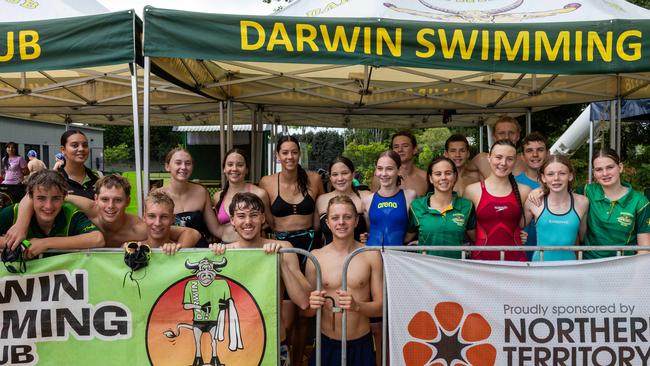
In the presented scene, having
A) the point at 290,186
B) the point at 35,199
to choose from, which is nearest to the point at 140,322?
the point at 35,199

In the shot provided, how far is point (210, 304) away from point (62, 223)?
1.16 metres

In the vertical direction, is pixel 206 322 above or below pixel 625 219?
below

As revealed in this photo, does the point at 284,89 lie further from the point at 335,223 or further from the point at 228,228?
the point at 335,223

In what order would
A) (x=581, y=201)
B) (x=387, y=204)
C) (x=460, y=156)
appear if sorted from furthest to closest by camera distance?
(x=460, y=156)
(x=387, y=204)
(x=581, y=201)

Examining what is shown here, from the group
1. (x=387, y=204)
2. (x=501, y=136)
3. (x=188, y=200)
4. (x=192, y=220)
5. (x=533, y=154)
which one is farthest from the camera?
(x=501, y=136)

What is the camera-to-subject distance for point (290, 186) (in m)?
4.78

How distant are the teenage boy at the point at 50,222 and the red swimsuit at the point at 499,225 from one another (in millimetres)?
2704

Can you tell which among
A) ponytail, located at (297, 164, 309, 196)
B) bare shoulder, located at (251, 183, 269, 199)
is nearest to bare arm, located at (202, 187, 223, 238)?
bare shoulder, located at (251, 183, 269, 199)

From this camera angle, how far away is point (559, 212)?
3830 millimetres

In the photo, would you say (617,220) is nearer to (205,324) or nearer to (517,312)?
(517,312)

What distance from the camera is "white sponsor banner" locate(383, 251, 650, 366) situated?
3.31 meters

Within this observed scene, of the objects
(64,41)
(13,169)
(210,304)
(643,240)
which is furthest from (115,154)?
(643,240)

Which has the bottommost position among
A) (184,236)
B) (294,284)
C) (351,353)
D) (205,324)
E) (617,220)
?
(351,353)

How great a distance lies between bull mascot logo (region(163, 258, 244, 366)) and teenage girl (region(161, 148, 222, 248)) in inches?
44.9
